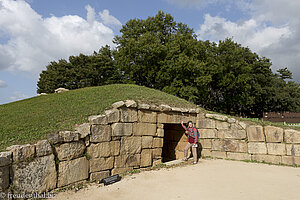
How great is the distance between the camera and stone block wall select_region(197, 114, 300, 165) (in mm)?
7926

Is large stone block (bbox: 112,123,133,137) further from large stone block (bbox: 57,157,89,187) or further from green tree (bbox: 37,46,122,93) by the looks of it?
green tree (bbox: 37,46,122,93)

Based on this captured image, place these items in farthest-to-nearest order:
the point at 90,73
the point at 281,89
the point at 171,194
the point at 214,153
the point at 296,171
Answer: the point at 281,89
the point at 90,73
the point at 214,153
the point at 296,171
the point at 171,194

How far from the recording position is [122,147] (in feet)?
22.3

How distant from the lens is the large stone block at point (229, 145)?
8547mm

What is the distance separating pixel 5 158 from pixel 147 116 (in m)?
4.80

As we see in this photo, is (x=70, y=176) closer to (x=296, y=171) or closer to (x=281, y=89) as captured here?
(x=296, y=171)

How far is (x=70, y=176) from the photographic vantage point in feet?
17.7

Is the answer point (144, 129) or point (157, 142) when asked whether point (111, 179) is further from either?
point (157, 142)

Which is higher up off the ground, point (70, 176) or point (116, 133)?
point (116, 133)

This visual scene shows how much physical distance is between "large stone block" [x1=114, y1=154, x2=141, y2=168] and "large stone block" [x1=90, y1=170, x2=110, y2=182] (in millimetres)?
418

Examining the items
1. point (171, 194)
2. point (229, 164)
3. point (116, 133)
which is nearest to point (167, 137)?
point (229, 164)

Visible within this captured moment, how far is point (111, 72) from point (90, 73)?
2855 millimetres

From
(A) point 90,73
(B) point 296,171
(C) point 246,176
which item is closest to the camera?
(C) point 246,176

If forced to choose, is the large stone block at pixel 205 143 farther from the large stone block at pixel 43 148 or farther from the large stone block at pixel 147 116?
the large stone block at pixel 43 148
